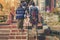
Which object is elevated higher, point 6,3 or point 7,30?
point 6,3

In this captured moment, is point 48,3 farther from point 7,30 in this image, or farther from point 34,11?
point 7,30

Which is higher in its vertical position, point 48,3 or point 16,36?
point 48,3

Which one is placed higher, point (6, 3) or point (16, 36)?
point (6, 3)

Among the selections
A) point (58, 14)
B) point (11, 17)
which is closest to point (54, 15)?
point (58, 14)

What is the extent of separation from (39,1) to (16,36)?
2.36 feet

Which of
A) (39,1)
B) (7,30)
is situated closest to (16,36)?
(7,30)

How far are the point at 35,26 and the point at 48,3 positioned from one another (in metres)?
0.47

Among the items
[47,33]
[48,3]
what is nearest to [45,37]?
[47,33]

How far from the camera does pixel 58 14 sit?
7.45 metres

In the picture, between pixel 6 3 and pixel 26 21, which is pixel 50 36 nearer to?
pixel 26 21

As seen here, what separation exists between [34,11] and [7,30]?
0.57 metres

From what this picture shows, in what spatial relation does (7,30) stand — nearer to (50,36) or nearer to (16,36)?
(16,36)

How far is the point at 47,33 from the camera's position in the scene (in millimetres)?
7438

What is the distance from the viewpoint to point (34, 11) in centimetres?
744
